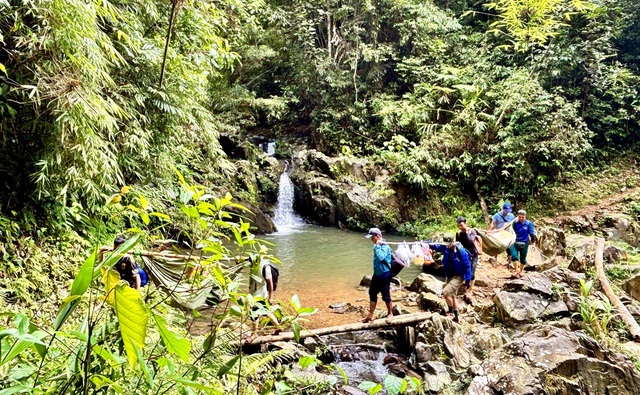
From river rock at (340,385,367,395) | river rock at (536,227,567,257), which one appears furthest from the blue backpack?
river rock at (536,227,567,257)

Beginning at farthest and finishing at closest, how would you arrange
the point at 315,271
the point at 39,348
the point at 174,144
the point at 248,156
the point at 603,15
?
the point at 248,156, the point at 603,15, the point at 315,271, the point at 174,144, the point at 39,348

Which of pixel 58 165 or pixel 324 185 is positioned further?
pixel 324 185

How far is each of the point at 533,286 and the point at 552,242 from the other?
4.01 meters

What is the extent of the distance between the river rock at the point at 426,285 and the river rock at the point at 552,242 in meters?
3.30

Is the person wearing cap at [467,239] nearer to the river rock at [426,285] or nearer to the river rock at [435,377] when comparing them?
the river rock at [426,285]

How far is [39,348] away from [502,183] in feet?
45.2

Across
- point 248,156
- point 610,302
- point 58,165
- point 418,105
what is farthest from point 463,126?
point 58,165

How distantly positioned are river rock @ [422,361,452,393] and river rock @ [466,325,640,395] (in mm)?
431

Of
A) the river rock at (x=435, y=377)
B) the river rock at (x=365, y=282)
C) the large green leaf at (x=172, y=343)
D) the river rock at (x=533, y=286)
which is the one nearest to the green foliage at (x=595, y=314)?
the river rock at (x=533, y=286)

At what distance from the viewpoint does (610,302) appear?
4.87 metres

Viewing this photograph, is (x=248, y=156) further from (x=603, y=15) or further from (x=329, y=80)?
(x=603, y=15)

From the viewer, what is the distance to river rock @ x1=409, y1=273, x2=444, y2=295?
6500mm

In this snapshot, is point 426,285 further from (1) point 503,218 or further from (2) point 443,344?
(2) point 443,344

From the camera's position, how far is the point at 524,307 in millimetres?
4922
